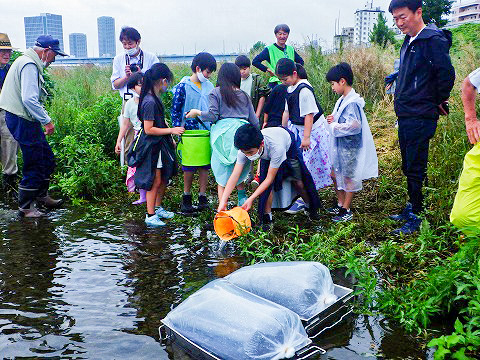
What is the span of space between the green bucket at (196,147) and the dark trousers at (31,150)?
1745 millimetres

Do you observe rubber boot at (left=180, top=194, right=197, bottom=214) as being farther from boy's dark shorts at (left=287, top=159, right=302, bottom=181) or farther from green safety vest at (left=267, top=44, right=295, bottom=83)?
green safety vest at (left=267, top=44, right=295, bottom=83)

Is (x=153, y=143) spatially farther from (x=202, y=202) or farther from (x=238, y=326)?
(x=238, y=326)

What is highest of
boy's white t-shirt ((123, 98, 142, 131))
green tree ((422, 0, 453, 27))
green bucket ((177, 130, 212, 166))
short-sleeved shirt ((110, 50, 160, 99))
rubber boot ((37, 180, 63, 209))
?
green tree ((422, 0, 453, 27))

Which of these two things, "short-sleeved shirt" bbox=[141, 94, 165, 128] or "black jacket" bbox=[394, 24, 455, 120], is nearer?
"black jacket" bbox=[394, 24, 455, 120]

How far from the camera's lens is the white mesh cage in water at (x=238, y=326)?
2645 mm

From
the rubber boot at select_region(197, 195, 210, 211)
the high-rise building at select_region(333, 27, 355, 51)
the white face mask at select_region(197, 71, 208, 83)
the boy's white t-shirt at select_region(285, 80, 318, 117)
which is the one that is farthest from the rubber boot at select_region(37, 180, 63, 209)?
the high-rise building at select_region(333, 27, 355, 51)

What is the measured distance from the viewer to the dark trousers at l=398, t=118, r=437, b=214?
4605mm

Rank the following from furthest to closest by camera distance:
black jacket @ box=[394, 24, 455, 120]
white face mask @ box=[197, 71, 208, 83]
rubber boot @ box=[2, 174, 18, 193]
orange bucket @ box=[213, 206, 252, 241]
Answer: rubber boot @ box=[2, 174, 18, 193]
white face mask @ box=[197, 71, 208, 83]
black jacket @ box=[394, 24, 455, 120]
orange bucket @ box=[213, 206, 252, 241]

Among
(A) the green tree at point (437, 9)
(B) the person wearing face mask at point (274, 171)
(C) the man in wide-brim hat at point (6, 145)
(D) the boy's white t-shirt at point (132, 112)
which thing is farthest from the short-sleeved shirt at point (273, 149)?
(A) the green tree at point (437, 9)

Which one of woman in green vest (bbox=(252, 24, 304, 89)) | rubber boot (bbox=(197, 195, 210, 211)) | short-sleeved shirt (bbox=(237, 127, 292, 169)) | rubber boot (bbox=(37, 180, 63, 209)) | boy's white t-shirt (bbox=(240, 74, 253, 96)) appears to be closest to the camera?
short-sleeved shirt (bbox=(237, 127, 292, 169))

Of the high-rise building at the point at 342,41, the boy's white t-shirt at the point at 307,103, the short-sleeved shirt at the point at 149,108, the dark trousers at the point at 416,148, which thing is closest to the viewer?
the dark trousers at the point at 416,148

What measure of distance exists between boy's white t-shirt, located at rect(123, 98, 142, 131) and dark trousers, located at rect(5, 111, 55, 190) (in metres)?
1.10

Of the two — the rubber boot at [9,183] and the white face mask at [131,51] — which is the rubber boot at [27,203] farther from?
the white face mask at [131,51]

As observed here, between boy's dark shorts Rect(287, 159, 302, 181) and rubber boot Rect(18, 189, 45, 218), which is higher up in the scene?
boy's dark shorts Rect(287, 159, 302, 181)
